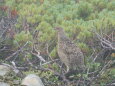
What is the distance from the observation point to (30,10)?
291 inches

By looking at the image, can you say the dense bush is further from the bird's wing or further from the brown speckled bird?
the bird's wing

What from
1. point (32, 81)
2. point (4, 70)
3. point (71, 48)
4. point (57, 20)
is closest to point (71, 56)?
point (71, 48)

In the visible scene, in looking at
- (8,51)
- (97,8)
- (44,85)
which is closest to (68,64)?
(44,85)

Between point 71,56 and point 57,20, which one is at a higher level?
point 57,20

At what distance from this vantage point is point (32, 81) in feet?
17.1

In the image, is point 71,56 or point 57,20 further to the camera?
point 57,20

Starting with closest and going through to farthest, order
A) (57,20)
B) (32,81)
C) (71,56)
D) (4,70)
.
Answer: (32,81), (71,56), (4,70), (57,20)

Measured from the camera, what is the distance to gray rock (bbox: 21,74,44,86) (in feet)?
17.1

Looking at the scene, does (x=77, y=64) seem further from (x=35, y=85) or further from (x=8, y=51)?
(x=8, y=51)

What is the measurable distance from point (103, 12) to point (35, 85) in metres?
2.69

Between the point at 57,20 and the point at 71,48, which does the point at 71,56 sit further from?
the point at 57,20

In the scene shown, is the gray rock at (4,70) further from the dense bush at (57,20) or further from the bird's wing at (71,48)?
the bird's wing at (71,48)

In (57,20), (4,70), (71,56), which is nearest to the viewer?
(71,56)

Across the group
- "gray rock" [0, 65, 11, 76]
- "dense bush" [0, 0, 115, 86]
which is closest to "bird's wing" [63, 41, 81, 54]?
"dense bush" [0, 0, 115, 86]
